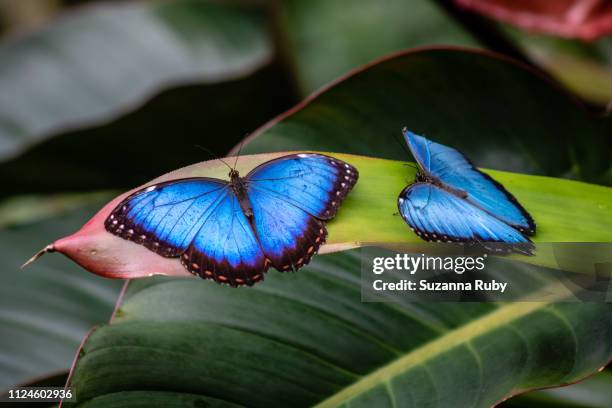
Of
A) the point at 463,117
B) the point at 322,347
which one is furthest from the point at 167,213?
the point at 463,117

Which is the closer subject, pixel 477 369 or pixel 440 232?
pixel 440 232

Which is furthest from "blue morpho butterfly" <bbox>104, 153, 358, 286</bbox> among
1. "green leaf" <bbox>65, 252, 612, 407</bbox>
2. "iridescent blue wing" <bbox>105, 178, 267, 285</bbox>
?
"green leaf" <bbox>65, 252, 612, 407</bbox>

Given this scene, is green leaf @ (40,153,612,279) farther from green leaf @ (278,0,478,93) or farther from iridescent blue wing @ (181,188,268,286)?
green leaf @ (278,0,478,93)

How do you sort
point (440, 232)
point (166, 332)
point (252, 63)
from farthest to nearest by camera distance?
1. point (252, 63)
2. point (166, 332)
3. point (440, 232)

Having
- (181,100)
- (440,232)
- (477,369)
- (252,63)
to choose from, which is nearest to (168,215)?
(440,232)

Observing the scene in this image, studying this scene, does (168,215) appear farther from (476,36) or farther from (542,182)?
(476,36)

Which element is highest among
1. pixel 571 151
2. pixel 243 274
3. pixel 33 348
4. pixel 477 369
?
pixel 571 151

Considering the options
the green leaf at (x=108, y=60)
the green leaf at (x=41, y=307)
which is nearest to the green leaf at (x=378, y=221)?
the green leaf at (x=41, y=307)
